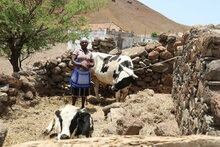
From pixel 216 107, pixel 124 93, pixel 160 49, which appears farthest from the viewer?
pixel 160 49

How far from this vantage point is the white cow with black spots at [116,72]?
20.8 ft

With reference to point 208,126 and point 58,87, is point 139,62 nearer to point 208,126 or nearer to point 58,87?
point 58,87

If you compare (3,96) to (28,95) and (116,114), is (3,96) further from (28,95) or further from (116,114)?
(116,114)

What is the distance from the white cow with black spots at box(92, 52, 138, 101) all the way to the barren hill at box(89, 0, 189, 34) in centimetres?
4610

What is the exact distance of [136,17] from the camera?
66.4 meters

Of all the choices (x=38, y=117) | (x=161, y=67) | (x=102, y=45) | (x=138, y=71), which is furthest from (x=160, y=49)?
(x=38, y=117)

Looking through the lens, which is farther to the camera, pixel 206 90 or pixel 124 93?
pixel 124 93

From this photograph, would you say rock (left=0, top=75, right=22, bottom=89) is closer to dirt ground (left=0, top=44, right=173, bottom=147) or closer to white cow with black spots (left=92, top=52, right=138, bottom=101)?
dirt ground (left=0, top=44, right=173, bottom=147)

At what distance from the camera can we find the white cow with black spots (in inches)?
250

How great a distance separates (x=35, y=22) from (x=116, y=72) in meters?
2.95

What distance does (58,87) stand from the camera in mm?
8516

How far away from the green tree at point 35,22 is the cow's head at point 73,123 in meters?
3.96

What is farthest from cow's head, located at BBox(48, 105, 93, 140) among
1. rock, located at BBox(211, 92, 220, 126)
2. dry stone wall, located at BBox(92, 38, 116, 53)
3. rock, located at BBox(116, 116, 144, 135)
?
dry stone wall, located at BBox(92, 38, 116, 53)

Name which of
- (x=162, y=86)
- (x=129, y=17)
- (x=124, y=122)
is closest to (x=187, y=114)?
(x=124, y=122)
